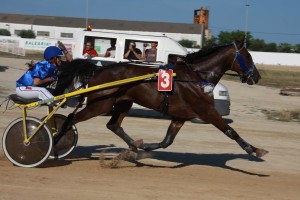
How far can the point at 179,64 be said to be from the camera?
8.73 metres

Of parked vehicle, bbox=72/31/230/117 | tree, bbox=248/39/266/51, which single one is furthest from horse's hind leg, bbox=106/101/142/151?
tree, bbox=248/39/266/51

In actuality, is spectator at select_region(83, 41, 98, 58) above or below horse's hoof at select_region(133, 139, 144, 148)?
above

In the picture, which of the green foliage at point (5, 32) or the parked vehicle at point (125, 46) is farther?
the green foliage at point (5, 32)

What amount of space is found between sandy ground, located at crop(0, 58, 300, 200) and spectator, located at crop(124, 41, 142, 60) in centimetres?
163

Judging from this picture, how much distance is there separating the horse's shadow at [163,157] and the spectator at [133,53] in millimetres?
4031

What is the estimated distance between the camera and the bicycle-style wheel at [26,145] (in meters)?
8.03

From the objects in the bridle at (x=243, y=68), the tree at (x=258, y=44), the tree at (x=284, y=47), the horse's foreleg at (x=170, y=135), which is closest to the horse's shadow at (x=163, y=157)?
the horse's foreleg at (x=170, y=135)

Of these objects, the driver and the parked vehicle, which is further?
the parked vehicle

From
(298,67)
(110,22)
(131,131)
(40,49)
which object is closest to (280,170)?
(131,131)

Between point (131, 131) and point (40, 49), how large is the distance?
47.0 metres

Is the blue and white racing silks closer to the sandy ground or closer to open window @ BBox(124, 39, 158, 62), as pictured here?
the sandy ground

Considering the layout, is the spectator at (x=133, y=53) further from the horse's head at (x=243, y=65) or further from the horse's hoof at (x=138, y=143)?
the horse's hoof at (x=138, y=143)

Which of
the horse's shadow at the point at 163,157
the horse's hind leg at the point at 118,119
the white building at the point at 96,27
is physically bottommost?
the horse's shadow at the point at 163,157

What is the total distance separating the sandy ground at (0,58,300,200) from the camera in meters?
6.85
